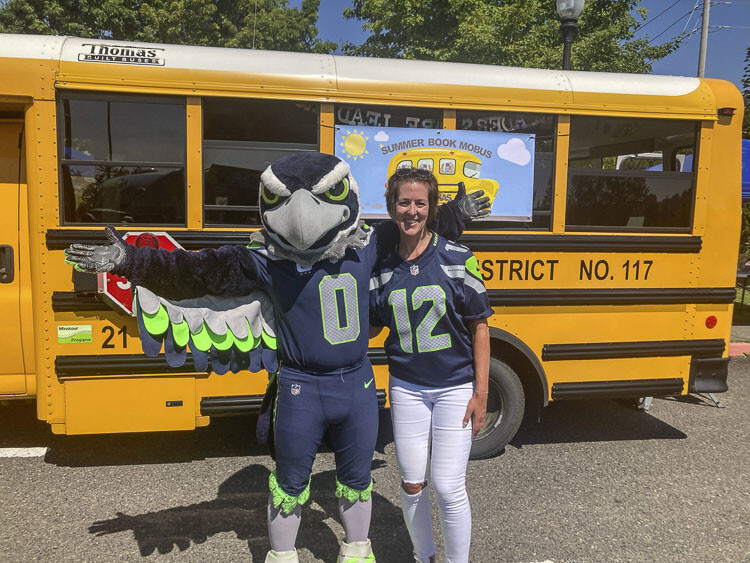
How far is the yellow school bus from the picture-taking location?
10.7 ft

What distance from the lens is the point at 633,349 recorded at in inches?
155

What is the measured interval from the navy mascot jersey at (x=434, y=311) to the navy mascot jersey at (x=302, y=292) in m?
0.15

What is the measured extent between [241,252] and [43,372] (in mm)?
1937

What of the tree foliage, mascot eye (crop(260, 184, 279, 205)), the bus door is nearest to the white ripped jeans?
→ mascot eye (crop(260, 184, 279, 205))

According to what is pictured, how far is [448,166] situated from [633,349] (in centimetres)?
179

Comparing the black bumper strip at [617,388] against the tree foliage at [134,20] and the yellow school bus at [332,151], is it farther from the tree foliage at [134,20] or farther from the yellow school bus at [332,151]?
the tree foliage at [134,20]

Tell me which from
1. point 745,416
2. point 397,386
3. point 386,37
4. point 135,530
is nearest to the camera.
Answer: point 397,386

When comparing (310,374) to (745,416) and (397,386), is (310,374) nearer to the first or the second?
(397,386)

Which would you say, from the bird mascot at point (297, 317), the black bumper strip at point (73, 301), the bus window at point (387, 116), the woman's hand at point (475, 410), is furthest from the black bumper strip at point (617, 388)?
the black bumper strip at point (73, 301)

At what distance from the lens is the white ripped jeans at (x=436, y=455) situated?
7.30 ft

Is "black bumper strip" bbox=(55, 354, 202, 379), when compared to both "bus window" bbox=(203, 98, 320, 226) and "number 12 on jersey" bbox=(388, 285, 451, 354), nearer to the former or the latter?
"bus window" bbox=(203, 98, 320, 226)

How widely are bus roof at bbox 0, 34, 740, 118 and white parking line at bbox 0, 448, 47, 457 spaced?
2356mm

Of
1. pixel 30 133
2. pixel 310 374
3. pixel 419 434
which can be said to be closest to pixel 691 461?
pixel 419 434

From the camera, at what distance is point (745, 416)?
491 centimetres
